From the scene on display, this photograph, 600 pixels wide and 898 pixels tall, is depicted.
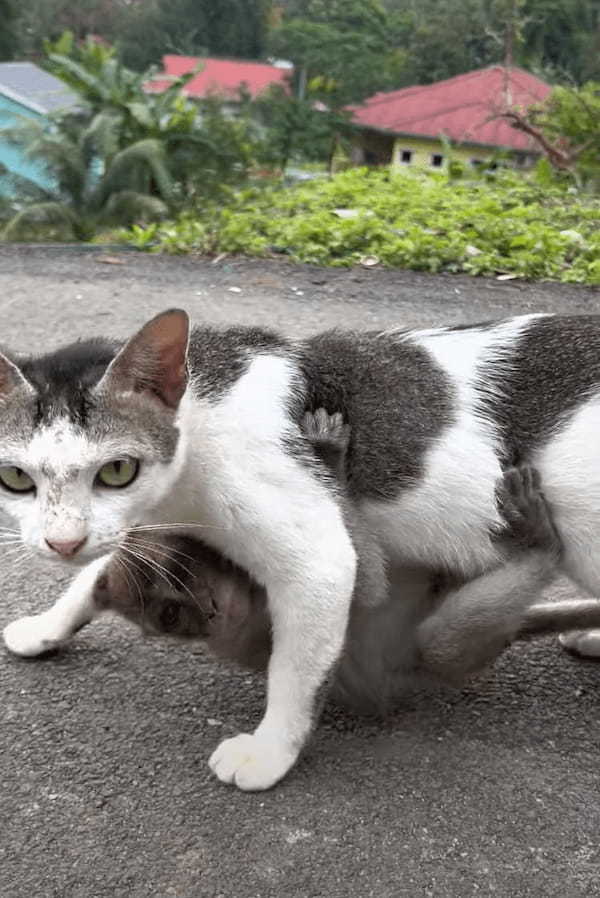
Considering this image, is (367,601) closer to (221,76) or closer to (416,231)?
(416,231)

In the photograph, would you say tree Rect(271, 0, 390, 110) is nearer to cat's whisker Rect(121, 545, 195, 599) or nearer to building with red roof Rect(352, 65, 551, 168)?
building with red roof Rect(352, 65, 551, 168)

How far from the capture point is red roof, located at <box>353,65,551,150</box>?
44.7 feet

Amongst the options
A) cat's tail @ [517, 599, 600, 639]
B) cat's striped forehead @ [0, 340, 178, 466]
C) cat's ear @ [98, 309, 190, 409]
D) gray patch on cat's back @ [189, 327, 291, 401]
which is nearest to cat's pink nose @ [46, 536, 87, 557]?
cat's striped forehead @ [0, 340, 178, 466]

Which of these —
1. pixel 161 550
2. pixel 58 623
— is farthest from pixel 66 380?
pixel 58 623

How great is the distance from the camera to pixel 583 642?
9.43 ft

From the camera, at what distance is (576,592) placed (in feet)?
10.7

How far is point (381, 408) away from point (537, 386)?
409 mm

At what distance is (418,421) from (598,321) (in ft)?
2.07

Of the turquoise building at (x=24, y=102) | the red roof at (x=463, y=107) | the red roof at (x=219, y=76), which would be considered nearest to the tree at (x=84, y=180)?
the turquoise building at (x=24, y=102)

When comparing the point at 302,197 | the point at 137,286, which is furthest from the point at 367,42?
the point at 137,286

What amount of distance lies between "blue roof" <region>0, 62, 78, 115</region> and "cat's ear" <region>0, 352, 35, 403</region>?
18092mm

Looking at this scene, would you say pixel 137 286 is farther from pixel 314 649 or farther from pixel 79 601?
pixel 314 649

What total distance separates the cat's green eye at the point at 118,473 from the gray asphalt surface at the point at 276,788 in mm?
770

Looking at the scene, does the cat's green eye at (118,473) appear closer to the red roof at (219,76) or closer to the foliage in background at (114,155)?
the foliage in background at (114,155)
